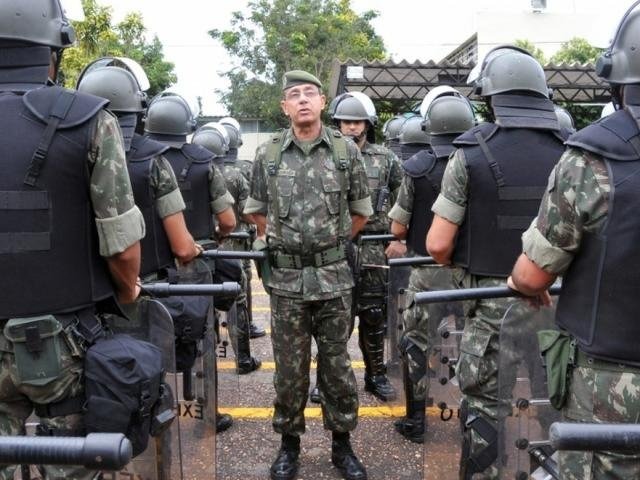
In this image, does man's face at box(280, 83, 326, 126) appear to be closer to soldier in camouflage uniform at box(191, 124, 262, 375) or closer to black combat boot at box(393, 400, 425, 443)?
soldier in camouflage uniform at box(191, 124, 262, 375)

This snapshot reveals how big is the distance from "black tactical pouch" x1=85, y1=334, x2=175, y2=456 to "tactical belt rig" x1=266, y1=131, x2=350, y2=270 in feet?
5.36

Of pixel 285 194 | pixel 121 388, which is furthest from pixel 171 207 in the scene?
pixel 121 388

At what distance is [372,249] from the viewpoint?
553 centimetres

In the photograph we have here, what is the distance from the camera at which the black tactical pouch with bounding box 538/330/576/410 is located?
7.36 feet

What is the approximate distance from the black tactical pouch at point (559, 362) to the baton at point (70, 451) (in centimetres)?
151

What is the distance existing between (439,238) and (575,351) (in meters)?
1.29

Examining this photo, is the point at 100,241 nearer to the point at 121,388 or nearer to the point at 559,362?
the point at 121,388

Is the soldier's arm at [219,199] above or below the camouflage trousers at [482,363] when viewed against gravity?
above

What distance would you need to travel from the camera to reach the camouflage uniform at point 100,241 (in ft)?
7.43

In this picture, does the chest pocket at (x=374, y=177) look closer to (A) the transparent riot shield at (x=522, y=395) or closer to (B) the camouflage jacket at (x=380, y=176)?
(B) the camouflage jacket at (x=380, y=176)

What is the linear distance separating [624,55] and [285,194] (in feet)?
6.97

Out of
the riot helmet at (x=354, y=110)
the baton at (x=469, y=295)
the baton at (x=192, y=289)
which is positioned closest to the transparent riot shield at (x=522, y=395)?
the baton at (x=469, y=295)

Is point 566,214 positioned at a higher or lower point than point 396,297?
higher

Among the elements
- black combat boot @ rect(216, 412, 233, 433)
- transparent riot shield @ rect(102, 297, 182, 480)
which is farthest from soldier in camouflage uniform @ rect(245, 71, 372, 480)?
transparent riot shield @ rect(102, 297, 182, 480)
